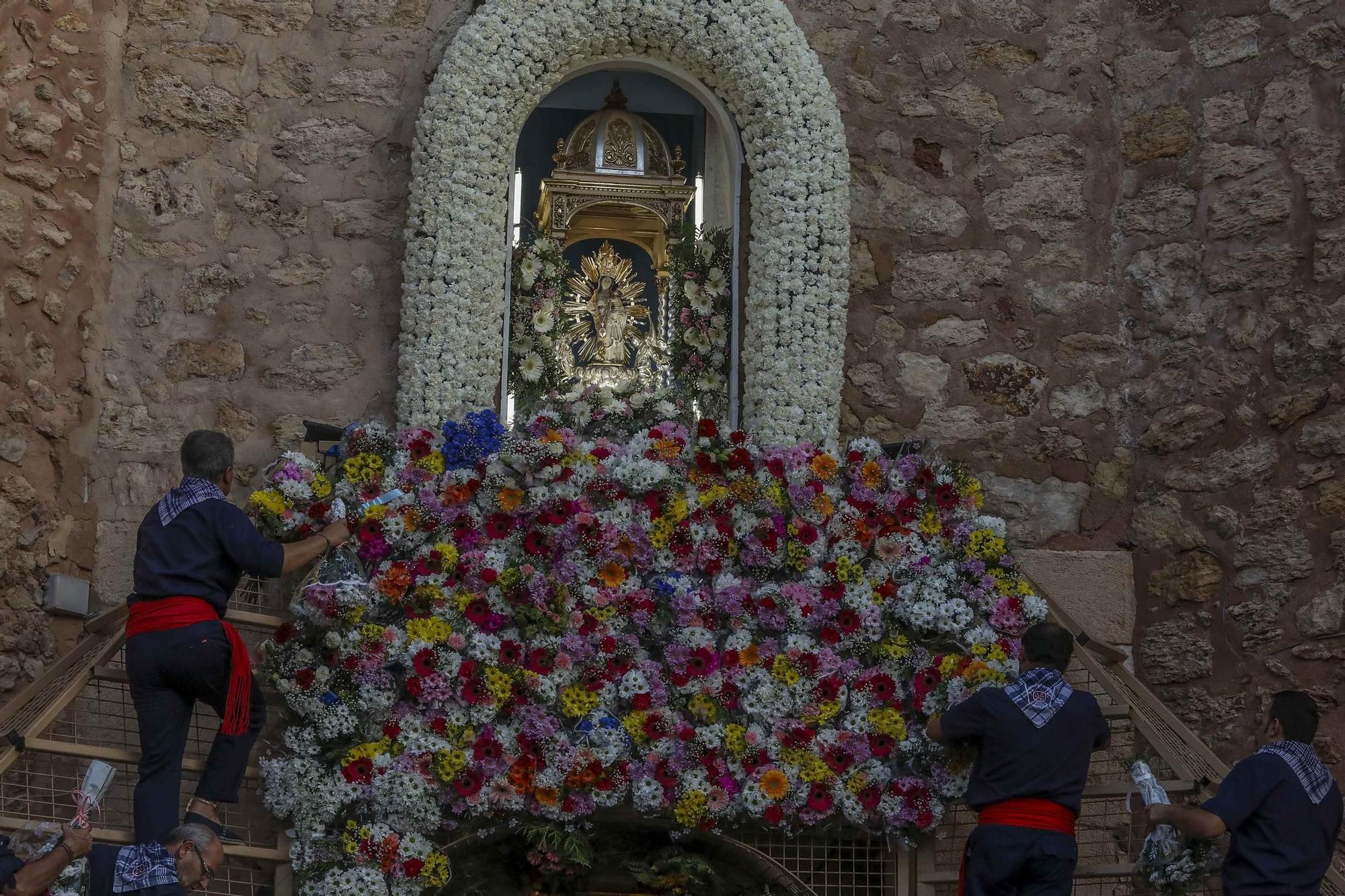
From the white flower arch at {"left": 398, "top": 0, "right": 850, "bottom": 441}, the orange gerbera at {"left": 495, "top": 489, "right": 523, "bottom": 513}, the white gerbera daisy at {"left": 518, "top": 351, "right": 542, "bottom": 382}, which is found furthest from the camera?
the white gerbera daisy at {"left": 518, "top": 351, "right": 542, "bottom": 382}

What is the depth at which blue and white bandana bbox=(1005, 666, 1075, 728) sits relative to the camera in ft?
17.0

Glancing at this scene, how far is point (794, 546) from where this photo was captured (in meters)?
6.16

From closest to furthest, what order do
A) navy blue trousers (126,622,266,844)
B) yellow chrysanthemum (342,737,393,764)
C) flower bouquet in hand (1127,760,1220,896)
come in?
flower bouquet in hand (1127,760,1220,896), navy blue trousers (126,622,266,844), yellow chrysanthemum (342,737,393,764)

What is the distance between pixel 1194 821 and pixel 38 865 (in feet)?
10.5

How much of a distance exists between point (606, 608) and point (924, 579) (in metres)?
1.17

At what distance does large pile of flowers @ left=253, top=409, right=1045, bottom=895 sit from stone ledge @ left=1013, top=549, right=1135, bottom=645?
86cm

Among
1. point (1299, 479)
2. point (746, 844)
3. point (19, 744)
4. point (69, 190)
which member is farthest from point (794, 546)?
point (69, 190)

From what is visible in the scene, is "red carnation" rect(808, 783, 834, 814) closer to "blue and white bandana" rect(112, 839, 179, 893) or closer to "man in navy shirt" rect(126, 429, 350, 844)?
"man in navy shirt" rect(126, 429, 350, 844)

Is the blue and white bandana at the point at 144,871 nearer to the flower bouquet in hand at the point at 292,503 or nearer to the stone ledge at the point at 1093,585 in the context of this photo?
the flower bouquet in hand at the point at 292,503

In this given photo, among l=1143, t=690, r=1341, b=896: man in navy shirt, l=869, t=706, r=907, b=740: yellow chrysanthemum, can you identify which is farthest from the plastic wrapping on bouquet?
l=869, t=706, r=907, b=740: yellow chrysanthemum

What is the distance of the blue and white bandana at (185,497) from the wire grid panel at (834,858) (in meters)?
2.24

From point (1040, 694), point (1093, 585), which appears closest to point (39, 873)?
point (1040, 694)

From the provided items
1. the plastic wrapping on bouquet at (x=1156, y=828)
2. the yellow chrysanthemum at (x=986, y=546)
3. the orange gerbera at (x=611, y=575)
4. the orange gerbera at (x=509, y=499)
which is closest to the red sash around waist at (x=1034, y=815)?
the plastic wrapping on bouquet at (x=1156, y=828)

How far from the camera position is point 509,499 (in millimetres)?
6180
